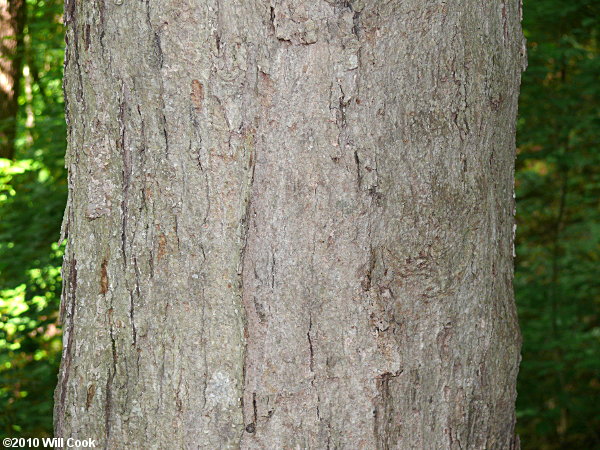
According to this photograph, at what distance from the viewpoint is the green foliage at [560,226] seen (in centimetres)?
381

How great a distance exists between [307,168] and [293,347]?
1.01ft

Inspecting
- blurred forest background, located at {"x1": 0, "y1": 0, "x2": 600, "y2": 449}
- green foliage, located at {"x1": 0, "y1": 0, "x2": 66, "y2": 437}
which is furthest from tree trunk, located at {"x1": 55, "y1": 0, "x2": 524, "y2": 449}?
green foliage, located at {"x1": 0, "y1": 0, "x2": 66, "y2": 437}

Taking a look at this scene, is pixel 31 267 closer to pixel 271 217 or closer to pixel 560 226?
pixel 271 217

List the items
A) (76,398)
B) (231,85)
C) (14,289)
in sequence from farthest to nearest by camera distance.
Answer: (14,289) → (76,398) → (231,85)

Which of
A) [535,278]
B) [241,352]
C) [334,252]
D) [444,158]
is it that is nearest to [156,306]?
[241,352]

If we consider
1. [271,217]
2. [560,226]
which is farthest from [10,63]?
[271,217]

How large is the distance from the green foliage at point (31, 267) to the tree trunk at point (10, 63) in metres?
0.71

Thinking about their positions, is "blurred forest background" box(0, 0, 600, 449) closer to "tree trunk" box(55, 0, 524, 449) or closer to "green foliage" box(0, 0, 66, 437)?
"green foliage" box(0, 0, 66, 437)

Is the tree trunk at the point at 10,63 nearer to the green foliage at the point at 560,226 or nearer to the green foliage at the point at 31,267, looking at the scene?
the green foliage at the point at 31,267

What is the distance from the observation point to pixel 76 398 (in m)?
1.19

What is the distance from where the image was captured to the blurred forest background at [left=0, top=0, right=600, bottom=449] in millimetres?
3279

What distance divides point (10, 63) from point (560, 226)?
4.41m

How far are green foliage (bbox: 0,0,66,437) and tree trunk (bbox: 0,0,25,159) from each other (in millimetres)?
707

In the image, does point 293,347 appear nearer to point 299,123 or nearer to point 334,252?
point 334,252
